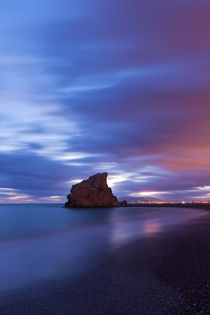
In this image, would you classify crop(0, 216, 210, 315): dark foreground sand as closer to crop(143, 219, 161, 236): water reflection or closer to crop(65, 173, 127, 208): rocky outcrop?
crop(143, 219, 161, 236): water reflection

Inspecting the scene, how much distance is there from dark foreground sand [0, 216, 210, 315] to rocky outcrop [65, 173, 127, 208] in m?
127

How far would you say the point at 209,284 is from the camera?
10234 millimetres

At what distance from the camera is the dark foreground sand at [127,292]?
859 cm

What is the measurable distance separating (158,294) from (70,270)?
6.20 m

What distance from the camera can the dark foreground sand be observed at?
28.2 feet

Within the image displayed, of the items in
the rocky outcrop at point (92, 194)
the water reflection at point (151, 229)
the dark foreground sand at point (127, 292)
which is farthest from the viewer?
the rocky outcrop at point (92, 194)

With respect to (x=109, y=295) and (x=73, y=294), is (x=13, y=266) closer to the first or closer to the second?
(x=73, y=294)

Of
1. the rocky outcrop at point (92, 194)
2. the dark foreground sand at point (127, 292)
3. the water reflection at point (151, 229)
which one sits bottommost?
the dark foreground sand at point (127, 292)

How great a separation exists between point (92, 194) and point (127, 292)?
137 metres

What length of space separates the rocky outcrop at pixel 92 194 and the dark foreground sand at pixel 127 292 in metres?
127

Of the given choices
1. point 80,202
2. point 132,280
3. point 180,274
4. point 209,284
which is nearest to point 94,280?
point 132,280

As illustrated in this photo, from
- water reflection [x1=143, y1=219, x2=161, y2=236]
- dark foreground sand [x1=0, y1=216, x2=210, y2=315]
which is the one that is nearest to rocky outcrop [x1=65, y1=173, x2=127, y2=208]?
water reflection [x1=143, y1=219, x2=161, y2=236]

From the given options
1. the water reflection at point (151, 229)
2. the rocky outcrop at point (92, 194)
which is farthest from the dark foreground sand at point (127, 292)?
the rocky outcrop at point (92, 194)

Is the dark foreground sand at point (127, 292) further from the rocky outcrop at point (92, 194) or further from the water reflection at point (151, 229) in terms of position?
the rocky outcrop at point (92, 194)
